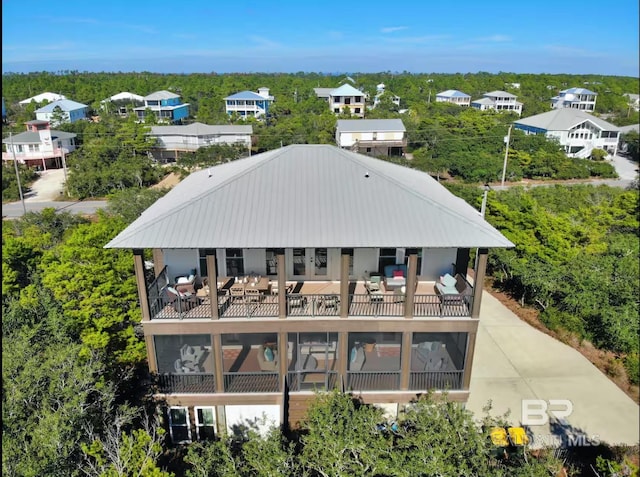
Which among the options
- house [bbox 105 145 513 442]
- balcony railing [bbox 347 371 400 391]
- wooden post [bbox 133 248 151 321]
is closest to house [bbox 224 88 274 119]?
house [bbox 105 145 513 442]

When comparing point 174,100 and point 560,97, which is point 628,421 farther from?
point 560,97

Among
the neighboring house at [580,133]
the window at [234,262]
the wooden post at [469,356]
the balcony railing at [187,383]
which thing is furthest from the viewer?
the neighboring house at [580,133]

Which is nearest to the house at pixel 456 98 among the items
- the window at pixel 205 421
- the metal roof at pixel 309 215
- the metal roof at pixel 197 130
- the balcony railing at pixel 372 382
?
the metal roof at pixel 197 130

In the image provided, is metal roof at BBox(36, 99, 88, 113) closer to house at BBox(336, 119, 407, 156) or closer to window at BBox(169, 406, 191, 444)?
house at BBox(336, 119, 407, 156)

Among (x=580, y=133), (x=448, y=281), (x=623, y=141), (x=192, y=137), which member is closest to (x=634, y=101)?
(x=623, y=141)

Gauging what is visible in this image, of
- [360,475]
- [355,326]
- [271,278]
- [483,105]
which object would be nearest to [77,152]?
[271,278]

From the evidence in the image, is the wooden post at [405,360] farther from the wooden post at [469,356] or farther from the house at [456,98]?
the house at [456,98]
